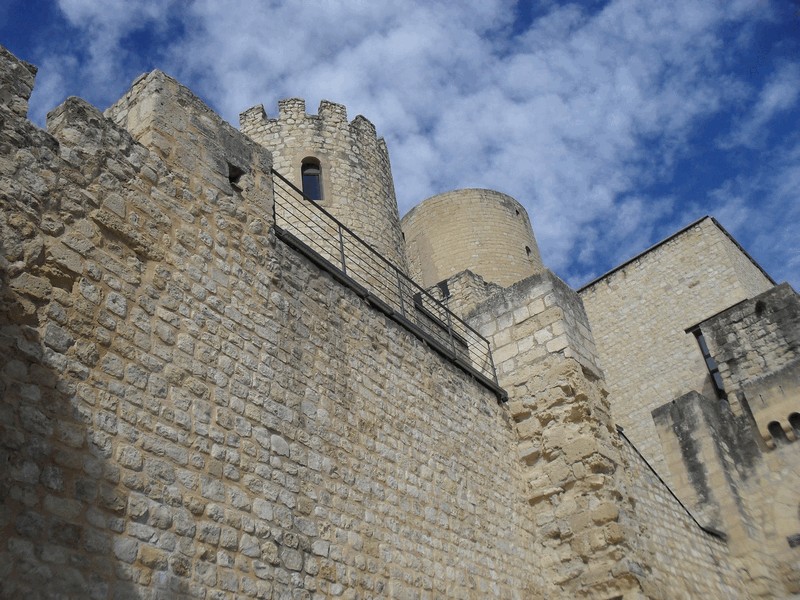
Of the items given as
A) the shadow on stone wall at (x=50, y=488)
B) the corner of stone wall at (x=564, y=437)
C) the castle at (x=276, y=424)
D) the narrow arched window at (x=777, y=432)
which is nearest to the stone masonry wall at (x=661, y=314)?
the narrow arched window at (x=777, y=432)

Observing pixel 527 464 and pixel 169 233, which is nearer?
pixel 169 233

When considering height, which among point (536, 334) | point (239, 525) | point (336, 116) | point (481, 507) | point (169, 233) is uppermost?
point (336, 116)

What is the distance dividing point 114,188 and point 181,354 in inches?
45.7

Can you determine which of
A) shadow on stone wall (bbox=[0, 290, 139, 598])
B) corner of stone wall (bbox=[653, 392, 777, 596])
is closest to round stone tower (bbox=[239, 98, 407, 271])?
corner of stone wall (bbox=[653, 392, 777, 596])

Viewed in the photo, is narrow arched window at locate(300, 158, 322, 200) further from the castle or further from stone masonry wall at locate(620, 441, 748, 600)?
stone masonry wall at locate(620, 441, 748, 600)

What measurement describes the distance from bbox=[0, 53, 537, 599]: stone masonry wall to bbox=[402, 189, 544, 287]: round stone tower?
515 inches

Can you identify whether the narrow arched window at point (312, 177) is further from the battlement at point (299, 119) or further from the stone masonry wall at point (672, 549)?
the stone masonry wall at point (672, 549)

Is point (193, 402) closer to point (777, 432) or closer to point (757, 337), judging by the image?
point (777, 432)

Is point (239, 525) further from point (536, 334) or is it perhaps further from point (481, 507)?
point (536, 334)

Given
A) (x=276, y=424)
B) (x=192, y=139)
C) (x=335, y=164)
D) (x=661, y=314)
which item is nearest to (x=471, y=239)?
(x=661, y=314)

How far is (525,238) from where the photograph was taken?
21422 millimetres

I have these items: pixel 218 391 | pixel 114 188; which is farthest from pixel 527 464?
pixel 114 188

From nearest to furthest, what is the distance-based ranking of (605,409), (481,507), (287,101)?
(481,507), (605,409), (287,101)

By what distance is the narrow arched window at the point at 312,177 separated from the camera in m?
12.8
